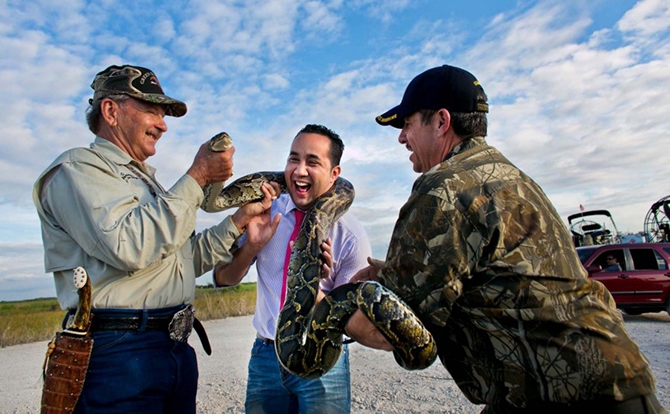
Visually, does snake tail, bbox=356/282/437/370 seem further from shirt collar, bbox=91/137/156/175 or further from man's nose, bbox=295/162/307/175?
shirt collar, bbox=91/137/156/175

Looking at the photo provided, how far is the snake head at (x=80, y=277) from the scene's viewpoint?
319 cm

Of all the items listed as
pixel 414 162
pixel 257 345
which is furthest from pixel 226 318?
pixel 414 162

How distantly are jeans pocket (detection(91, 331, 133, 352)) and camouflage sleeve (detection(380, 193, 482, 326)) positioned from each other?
208cm

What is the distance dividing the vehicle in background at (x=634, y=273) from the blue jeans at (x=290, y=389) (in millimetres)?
15321

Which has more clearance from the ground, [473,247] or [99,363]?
[473,247]

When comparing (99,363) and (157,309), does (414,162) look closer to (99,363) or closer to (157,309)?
(157,309)

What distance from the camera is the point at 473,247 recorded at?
8.89 feet

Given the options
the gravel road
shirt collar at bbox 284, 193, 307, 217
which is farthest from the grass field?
shirt collar at bbox 284, 193, 307, 217

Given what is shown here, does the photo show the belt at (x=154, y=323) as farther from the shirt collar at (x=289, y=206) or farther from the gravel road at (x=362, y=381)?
the gravel road at (x=362, y=381)

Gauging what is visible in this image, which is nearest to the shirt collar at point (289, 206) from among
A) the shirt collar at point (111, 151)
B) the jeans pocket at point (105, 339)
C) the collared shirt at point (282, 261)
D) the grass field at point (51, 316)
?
the collared shirt at point (282, 261)

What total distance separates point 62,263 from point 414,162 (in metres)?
2.75

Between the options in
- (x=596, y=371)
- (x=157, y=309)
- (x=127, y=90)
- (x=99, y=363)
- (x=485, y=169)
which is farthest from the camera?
(x=127, y=90)

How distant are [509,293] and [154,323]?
254cm

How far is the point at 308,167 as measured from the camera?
Result: 185 inches
